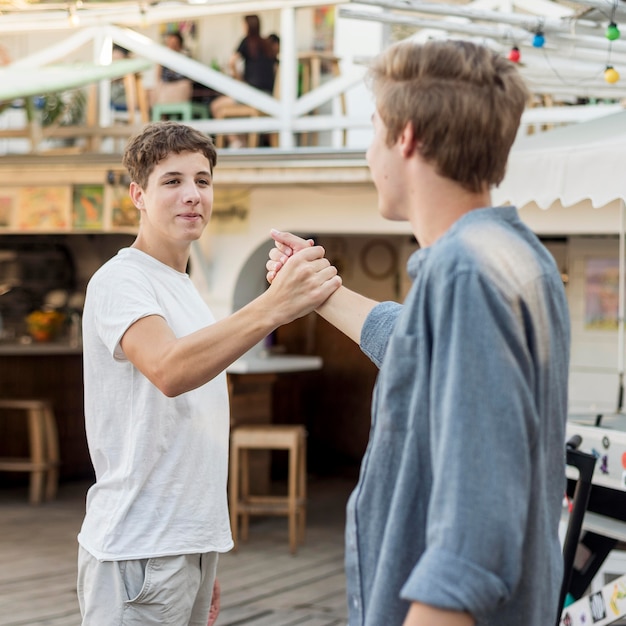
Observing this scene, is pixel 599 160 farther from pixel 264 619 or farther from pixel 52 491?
pixel 52 491

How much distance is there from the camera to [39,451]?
9328mm

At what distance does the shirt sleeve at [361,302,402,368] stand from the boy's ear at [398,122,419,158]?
687 mm

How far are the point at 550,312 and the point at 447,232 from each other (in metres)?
0.17

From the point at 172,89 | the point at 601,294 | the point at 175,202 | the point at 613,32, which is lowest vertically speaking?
the point at 601,294

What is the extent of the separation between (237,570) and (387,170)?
6.09 metres

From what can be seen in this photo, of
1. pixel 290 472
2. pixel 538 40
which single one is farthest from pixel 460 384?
pixel 290 472

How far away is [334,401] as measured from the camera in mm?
11586

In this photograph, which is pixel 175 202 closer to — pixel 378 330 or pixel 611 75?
pixel 378 330

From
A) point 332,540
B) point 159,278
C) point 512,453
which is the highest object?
point 159,278

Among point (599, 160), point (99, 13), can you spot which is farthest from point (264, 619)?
point (99, 13)

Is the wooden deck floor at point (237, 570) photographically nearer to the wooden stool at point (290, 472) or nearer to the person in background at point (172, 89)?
the wooden stool at point (290, 472)

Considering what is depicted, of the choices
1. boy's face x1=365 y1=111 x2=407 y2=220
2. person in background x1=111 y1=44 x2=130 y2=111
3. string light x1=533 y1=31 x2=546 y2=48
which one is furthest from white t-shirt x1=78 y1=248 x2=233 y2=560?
person in background x1=111 y1=44 x2=130 y2=111

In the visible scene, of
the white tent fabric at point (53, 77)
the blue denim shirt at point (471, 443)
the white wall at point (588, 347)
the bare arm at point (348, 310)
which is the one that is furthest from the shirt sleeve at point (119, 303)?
the white wall at point (588, 347)

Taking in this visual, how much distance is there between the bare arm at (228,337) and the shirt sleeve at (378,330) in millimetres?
117
